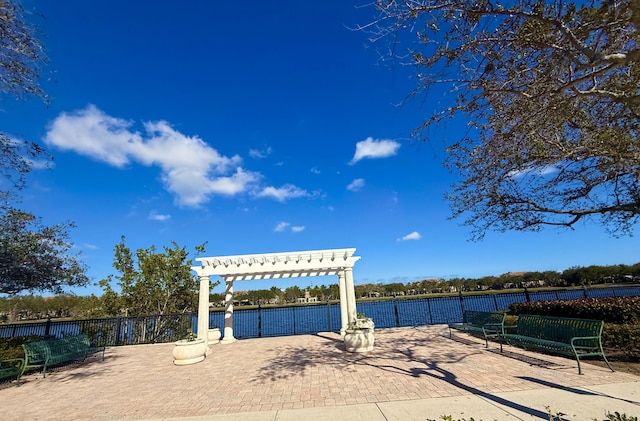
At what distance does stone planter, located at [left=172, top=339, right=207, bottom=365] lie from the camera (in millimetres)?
8562

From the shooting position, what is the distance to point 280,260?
1162cm

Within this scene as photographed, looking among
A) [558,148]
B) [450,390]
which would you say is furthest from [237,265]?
[558,148]

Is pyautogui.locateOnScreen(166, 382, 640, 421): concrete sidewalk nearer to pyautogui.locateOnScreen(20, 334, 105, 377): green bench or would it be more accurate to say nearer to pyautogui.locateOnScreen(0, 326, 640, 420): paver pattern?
pyautogui.locateOnScreen(0, 326, 640, 420): paver pattern

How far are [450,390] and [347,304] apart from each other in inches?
272

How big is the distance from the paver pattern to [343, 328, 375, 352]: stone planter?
30 cm

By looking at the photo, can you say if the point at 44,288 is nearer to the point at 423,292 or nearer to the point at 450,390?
the point at 450,390

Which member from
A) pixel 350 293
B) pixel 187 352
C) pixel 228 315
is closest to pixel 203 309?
pixel 228 315

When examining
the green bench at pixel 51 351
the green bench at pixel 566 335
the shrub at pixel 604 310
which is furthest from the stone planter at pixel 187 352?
the shrub at pixel 604 310

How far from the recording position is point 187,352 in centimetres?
861

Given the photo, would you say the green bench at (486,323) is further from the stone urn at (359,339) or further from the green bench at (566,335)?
the stone urn at (359,339)

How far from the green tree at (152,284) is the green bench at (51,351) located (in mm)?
6217

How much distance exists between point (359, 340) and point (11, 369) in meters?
8.69

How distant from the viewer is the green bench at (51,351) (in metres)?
7.47

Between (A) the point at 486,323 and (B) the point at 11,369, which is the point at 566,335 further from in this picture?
(B) the point at 11,369
